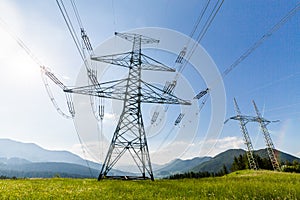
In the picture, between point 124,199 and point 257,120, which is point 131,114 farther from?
point 257,120

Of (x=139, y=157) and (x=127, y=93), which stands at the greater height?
(x=127, y=93)

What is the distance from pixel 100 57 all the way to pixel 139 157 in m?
11.1

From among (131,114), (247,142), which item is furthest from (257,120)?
(131,114)

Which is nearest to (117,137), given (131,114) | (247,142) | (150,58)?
(131,114)

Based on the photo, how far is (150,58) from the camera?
82.2 ft

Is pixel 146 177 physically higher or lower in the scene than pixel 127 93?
lower

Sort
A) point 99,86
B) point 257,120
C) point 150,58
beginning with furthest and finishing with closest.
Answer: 1. point 257,120
2. point 150,58
3. point 99,86

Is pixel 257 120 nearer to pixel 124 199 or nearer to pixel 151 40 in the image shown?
pixel 151 40

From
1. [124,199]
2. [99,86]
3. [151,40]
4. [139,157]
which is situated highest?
[151,40]

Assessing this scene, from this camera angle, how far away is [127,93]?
22.6 meters

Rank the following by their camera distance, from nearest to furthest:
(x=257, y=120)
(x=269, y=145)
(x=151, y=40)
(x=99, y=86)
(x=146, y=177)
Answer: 1. (x=99, y=86)
2. (x=146, y=177)
3. (x=151, y=40)
4. (x=269, y=145)
5. (x=257, y=120)

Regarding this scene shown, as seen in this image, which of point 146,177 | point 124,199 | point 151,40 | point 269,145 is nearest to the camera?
point 124,199

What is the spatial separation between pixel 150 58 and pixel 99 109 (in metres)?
8.38

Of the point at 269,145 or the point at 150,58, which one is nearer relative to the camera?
the point at 150,58
